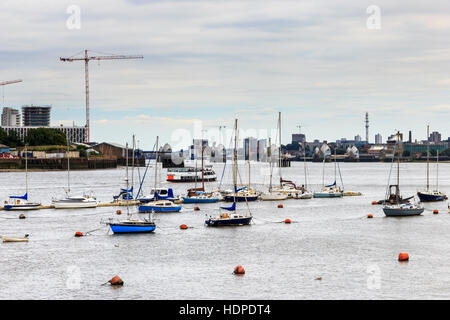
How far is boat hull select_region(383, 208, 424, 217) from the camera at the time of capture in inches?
3462

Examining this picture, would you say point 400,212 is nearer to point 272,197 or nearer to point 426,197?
point 426,197

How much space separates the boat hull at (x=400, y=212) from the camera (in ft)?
289

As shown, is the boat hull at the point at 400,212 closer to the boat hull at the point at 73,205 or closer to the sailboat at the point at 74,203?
the boat hull at the point at 73,205

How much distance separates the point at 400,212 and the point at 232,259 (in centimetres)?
3801

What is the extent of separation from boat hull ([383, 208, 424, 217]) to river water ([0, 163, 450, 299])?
900 millimetres

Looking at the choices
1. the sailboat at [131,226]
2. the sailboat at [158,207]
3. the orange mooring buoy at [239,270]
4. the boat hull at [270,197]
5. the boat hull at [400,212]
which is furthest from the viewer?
the boat hull at [270,197]

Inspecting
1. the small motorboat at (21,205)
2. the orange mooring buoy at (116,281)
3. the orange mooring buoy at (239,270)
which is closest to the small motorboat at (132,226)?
the orange mooring buoy at (239,270)

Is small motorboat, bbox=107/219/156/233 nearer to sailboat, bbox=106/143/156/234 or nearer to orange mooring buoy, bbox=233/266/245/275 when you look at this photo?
sailboat, bbox=106/143/156/234

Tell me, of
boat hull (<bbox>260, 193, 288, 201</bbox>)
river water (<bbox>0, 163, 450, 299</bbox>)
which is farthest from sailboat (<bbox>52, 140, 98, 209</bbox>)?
boat hull (<bbox>260, 193, 288, 201</bbox>)

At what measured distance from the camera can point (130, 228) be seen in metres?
70.9

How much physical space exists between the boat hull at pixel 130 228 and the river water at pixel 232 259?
749mm

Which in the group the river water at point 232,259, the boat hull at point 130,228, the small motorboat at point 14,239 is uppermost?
the boat hull at point 130,228

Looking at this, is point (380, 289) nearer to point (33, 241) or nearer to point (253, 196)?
point (33, 241)
